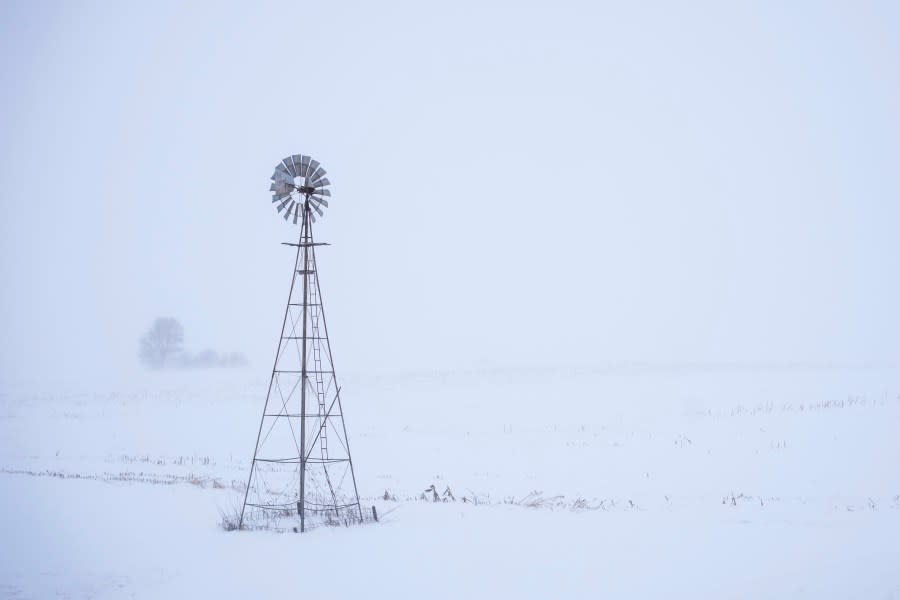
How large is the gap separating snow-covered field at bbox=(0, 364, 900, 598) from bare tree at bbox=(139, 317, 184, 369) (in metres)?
44.7

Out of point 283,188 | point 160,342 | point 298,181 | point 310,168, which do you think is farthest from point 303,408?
point 160,342

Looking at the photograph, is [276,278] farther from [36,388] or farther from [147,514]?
[147,514]

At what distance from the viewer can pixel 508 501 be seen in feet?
62.7

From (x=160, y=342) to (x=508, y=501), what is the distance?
78693 mm

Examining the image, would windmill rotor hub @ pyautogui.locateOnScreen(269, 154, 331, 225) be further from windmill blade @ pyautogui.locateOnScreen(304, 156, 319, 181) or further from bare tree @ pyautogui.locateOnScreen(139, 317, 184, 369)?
bare tree @ pyautogui.locateOnScreen(139, 317, 184, 369)

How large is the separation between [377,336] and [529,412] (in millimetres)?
63650

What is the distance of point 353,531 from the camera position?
15.0 meters

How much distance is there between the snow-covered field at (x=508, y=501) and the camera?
38.0ft

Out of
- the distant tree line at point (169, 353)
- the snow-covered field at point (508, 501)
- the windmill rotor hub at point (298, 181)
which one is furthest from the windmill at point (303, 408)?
the distant tree line at point (169, 353)

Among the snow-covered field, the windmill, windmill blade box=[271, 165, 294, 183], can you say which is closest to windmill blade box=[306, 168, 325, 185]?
the windmill

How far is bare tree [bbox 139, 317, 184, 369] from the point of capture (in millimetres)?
88188

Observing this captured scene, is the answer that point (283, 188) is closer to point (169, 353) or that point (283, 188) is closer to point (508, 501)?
point (508, 501)

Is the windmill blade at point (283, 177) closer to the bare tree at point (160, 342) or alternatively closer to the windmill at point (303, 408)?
the windmill at point (303, 408)

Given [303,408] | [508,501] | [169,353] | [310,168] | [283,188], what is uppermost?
[169,353]
